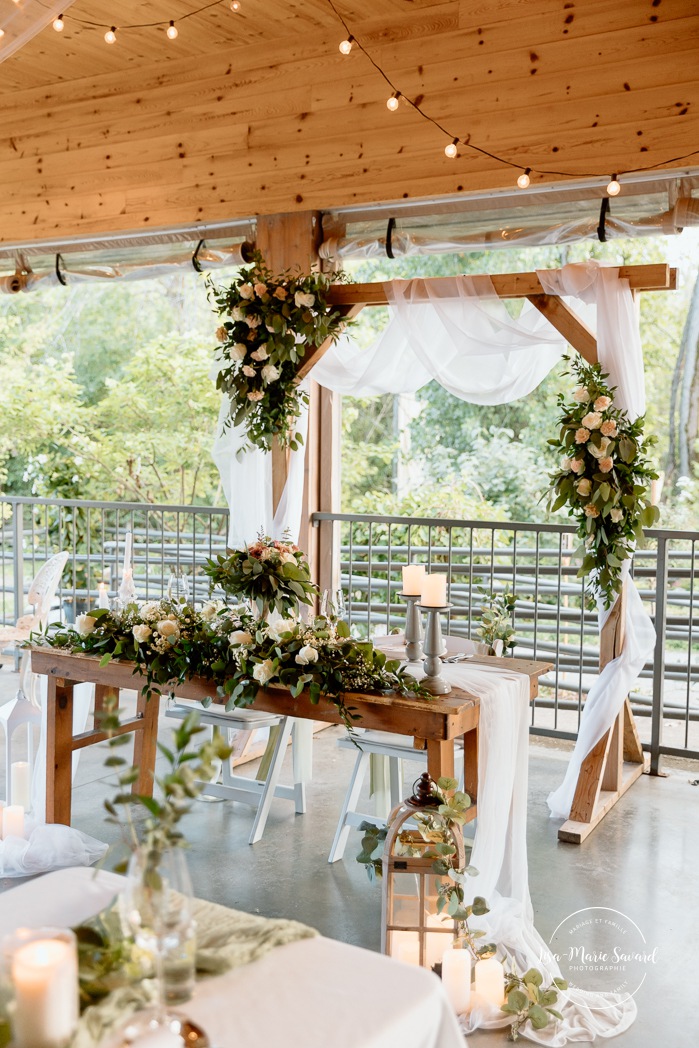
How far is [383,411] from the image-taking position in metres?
11.5

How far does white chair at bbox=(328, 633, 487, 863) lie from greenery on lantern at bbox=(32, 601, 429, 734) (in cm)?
43

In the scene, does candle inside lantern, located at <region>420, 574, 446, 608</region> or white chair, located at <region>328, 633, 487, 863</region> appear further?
white chair, located at <region>328, 633, 487, 863</region>

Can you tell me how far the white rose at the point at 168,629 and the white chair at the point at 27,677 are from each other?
797mm

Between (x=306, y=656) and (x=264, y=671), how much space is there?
0.14 m

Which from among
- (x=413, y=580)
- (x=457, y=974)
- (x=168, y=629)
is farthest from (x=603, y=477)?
(x=457, y=974)

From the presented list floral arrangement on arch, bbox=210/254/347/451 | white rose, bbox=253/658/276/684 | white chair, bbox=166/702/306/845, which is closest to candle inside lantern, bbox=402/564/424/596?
white rose, bbox=253/658/276/684

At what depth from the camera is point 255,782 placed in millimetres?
4176

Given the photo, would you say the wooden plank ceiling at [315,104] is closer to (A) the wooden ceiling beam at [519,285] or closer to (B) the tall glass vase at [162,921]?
(A) the wooden ceiling beam at [519,285]

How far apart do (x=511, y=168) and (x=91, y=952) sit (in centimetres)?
411

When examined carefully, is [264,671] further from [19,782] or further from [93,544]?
[93,544]

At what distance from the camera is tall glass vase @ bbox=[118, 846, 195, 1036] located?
127 cm

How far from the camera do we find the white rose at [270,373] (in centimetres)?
491

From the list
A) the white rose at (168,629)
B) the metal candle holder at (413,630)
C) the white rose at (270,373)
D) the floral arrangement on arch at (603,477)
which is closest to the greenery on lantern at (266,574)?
the white rose at (168,629)

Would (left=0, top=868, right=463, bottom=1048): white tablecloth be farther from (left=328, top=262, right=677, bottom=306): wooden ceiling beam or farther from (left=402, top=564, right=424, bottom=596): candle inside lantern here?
(left=328, top=262, right=677, bottom=306): wooden ceiling beam
